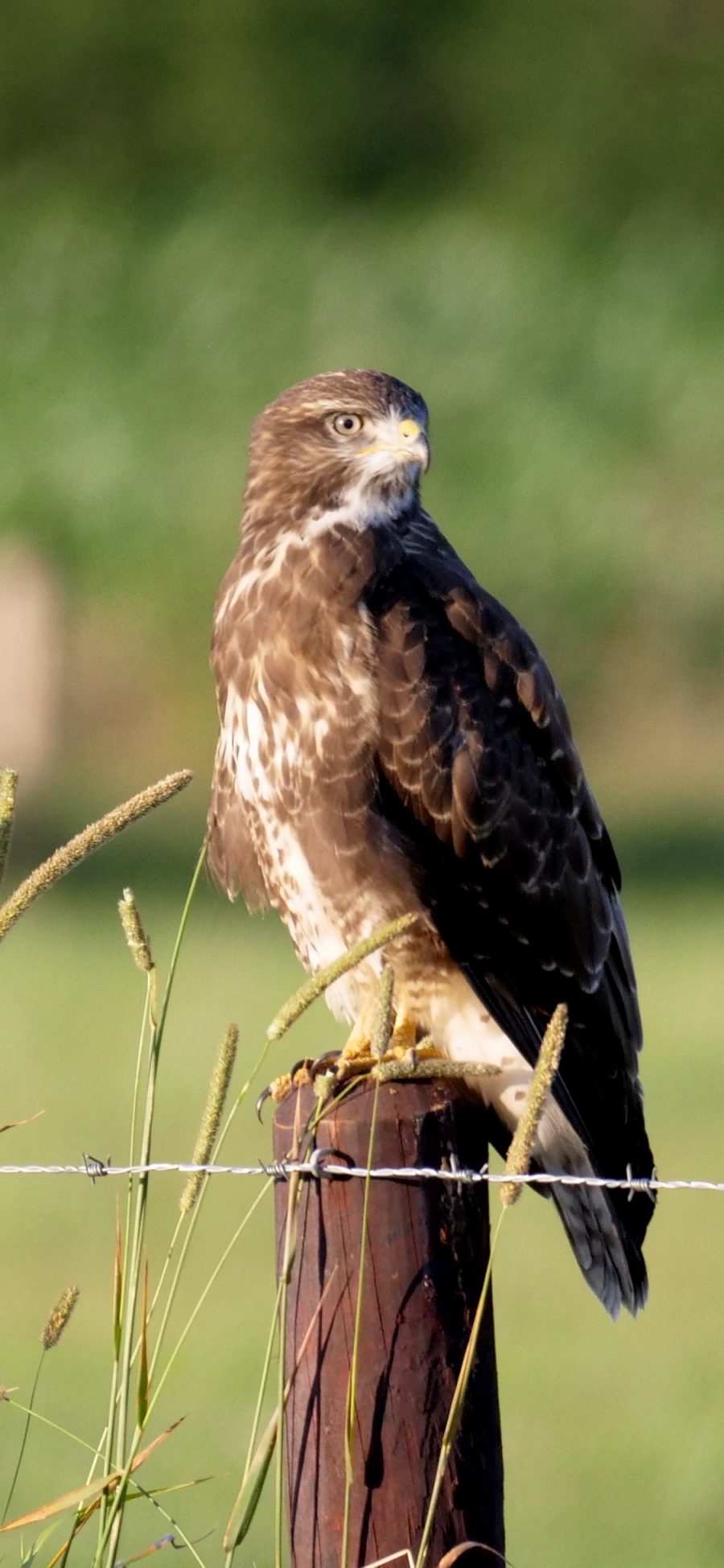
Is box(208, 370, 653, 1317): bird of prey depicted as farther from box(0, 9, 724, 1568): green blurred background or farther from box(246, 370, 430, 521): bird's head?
box(0, 9, 724, 1568): green blurred background

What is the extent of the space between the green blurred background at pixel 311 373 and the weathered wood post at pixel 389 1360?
4797 millimetres

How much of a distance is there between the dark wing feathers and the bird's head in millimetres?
98

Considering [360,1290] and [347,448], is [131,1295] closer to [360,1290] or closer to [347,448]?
[360,1290]

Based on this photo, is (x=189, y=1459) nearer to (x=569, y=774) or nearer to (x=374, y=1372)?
(x=569, y=774)

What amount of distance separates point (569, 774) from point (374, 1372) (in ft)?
4.38

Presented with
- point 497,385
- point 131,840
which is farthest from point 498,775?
point 497,385

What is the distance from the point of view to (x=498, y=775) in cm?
311

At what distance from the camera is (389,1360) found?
202 centimetres

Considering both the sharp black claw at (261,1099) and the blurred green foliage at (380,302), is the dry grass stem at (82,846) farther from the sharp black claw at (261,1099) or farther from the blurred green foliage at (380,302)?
the blurred green foliage at (380,302)

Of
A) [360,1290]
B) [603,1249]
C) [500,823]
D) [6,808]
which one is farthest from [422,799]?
[6,808]

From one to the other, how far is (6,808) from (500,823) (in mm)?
1484

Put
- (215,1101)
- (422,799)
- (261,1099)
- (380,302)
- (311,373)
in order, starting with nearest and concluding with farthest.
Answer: (215,1101) < (261,1099) < (422,799) < (311,373) < (380,302)

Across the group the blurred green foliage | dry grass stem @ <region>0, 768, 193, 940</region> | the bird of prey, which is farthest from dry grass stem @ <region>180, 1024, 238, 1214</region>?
the blurred green foliage

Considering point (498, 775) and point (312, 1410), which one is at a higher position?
point (498, 775)
